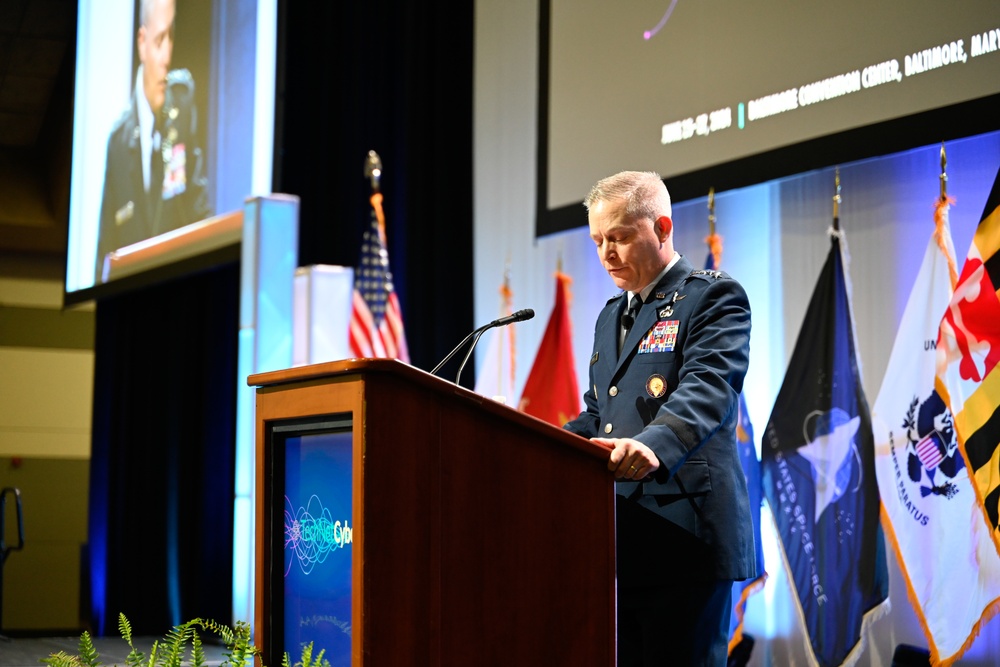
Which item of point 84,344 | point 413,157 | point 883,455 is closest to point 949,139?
point 883,455

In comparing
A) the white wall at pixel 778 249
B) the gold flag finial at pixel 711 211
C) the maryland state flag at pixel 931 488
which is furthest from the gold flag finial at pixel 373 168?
the maryland state flag at pixel 931 488

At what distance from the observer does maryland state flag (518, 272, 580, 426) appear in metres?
5.00

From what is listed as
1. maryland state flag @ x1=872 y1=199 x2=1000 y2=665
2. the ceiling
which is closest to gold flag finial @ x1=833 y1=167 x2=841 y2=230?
maryland state flag @ x1=872 y1=199 x2=1000 y2=665

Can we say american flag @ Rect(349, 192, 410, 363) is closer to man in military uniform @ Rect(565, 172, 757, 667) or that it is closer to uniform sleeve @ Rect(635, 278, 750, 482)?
man in military uniform @ Rect(565, 172, 757, 667)

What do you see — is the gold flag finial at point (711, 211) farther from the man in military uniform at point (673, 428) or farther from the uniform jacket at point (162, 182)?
the uniform jacket at point (162, 182)

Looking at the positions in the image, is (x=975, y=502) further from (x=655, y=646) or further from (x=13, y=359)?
(x=13, y=359)

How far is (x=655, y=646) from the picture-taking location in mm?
1979

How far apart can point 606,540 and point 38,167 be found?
7843 mm

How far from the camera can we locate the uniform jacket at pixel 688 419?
195cm

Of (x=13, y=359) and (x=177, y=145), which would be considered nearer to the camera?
(x=177, y=145)

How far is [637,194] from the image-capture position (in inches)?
84.0

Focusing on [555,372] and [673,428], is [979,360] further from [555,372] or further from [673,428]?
[555,372]

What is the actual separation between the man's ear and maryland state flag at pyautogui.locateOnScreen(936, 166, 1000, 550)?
1.49 metres

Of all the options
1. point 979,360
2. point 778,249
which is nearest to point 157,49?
Result: point 778,249
